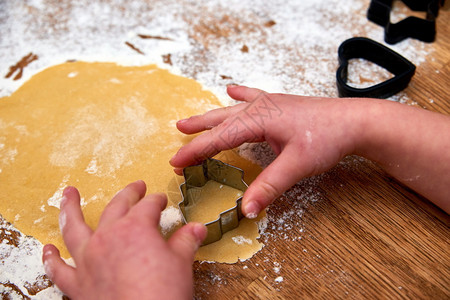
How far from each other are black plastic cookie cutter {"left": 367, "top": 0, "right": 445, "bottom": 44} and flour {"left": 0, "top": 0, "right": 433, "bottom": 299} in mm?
18

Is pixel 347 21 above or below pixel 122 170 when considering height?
above

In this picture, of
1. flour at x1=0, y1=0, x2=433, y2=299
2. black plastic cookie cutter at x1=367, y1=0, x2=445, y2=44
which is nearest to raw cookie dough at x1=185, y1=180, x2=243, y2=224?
flour at x1=0, y1=0, x2=433, y2=299

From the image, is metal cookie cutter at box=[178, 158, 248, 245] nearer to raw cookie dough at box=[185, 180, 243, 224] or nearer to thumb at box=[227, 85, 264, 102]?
raw cookie dough at box=[185, 180, 243, 224]

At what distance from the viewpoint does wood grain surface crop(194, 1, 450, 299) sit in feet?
2.22

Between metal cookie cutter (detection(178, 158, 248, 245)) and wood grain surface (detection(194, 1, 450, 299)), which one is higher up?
metal cookie cutter (detection(178, 158, 248, 245))

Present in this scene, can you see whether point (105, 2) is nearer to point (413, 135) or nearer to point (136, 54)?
point (136, 54)

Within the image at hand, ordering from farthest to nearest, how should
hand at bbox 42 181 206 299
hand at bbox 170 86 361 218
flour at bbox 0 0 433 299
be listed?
flour at bbox 0 0 433 299 → hand at bbox 170 86 361 218 → hand at bbox 42 181 206 299

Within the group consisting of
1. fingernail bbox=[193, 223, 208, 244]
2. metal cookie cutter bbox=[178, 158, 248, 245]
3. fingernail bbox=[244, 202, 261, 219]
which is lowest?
metal cookie cutter bbox=[178, 158, 248, 245]

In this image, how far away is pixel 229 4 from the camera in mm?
1179

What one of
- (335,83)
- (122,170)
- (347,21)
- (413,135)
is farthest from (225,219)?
(347,21)

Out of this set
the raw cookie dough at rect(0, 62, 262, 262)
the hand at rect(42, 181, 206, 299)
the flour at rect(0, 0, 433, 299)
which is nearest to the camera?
the hand at rect(42, 181, 206, 299)

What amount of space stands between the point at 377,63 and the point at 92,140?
0.75 metres

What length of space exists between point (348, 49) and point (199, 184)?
1.78ft

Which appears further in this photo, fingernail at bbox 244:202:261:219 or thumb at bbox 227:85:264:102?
thumb at bbox 227:85:264:102
